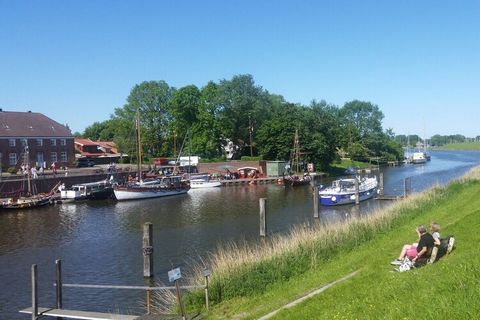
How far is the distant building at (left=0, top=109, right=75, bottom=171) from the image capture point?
85250mm

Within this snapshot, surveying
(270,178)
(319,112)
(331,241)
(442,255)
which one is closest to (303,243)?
(331,241)

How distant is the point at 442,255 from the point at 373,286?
4.58 m

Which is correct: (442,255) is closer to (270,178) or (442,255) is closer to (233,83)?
(270,178)

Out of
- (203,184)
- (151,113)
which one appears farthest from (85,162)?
(203,184)

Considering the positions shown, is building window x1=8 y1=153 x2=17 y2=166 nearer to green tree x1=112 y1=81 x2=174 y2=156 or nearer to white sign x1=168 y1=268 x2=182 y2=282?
green tree x1=112 y1=81 x2=174 y2=156

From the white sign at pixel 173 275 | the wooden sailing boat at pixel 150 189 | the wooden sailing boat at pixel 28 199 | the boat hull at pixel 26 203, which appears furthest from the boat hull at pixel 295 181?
the white sign at pixel 173 275

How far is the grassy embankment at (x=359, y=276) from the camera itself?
10320 millimetres

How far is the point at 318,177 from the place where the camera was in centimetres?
10019

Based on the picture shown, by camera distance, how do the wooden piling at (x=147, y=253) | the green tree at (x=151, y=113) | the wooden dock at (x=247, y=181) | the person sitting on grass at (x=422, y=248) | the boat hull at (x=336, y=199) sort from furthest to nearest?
the green tree at (x=151, y=113), the wooden dock at (x=247, y=181), the boat hull at (x=336, y=199), the wooden piling at (x=147, y=253), the person sitting on grass at (x=422, y=248)


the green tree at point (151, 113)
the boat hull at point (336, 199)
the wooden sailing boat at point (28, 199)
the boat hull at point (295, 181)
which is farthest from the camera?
the green tree at point (151, 113)

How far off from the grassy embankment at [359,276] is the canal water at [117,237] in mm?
5136

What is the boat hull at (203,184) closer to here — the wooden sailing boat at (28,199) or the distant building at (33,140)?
the wooden sailing boat at (28,199)

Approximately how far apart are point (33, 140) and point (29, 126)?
325cm

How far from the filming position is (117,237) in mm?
40656
